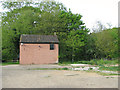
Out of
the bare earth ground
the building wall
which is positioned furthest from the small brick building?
the bare earth ground

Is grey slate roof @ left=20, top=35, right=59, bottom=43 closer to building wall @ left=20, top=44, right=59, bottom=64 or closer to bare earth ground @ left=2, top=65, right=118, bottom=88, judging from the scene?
building wall @ left=20, top=44, right=59, bottom=64

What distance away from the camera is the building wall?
2416 cm

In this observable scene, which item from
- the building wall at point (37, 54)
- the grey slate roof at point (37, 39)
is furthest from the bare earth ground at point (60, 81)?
the grey slate roof at point (37, 39)

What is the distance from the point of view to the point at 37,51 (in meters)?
24.5

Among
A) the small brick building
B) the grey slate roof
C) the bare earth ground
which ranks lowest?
the bare earth ground

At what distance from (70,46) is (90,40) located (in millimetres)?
6695

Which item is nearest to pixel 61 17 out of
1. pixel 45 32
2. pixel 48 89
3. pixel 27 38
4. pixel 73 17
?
pixel 73 17

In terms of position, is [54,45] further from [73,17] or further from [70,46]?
[73,17]

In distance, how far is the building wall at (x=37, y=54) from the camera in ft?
79.3

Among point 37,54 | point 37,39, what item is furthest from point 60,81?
point 37,39

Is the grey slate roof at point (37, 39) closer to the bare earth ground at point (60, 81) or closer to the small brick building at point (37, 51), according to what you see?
the small brick building at point (37, 51)

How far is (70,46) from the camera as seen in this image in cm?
3012

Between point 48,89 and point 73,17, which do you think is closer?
point 48,89

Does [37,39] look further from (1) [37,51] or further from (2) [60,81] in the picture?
(2) [60,81]
